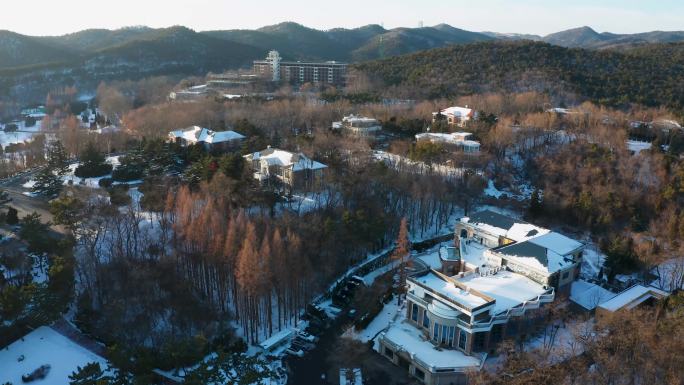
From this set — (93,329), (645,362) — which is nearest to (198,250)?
(93,329)

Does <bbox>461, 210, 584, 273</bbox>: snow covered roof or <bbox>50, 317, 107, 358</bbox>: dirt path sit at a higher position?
<bbox>461, 210, 584, 273</bbox>: snow covered roof

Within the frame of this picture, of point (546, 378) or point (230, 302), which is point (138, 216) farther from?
point (546, 378)

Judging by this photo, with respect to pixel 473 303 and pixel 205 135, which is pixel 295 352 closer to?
pixel 473 303

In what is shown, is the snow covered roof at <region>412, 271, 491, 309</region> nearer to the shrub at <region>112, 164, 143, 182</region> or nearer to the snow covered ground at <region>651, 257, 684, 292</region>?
the snow covered ground at <region>651, 257, 684, 292</region>

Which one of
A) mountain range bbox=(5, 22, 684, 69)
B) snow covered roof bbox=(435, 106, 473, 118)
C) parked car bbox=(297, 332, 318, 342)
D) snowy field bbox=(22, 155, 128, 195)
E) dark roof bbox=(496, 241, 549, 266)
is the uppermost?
mountain range bbox=(5, 22, 684, 69)

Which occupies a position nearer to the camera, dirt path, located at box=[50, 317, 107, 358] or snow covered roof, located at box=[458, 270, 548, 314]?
dirt path, located at box=[50, 317, 107, 358]

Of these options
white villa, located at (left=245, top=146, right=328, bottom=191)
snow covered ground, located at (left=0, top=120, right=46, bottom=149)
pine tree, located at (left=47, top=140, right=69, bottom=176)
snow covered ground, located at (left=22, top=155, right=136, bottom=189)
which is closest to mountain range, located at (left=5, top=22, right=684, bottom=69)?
snow covered ground, located at (left=0, top=120, right=46, bottom=149)

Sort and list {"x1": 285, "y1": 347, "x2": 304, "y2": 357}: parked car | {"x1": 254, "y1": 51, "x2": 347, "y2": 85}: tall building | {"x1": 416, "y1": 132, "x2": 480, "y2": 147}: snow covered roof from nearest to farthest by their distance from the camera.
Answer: {"x1": 285, "y1": 347, "x2": 304, "y2": 357}: parked car, {"x1": 416, "y1": 132, "x2": 480, "y2": 147}: snow covered roof, {"x1": 254, "y1": 51, "x2": 347, "y2": 85}: tall building
